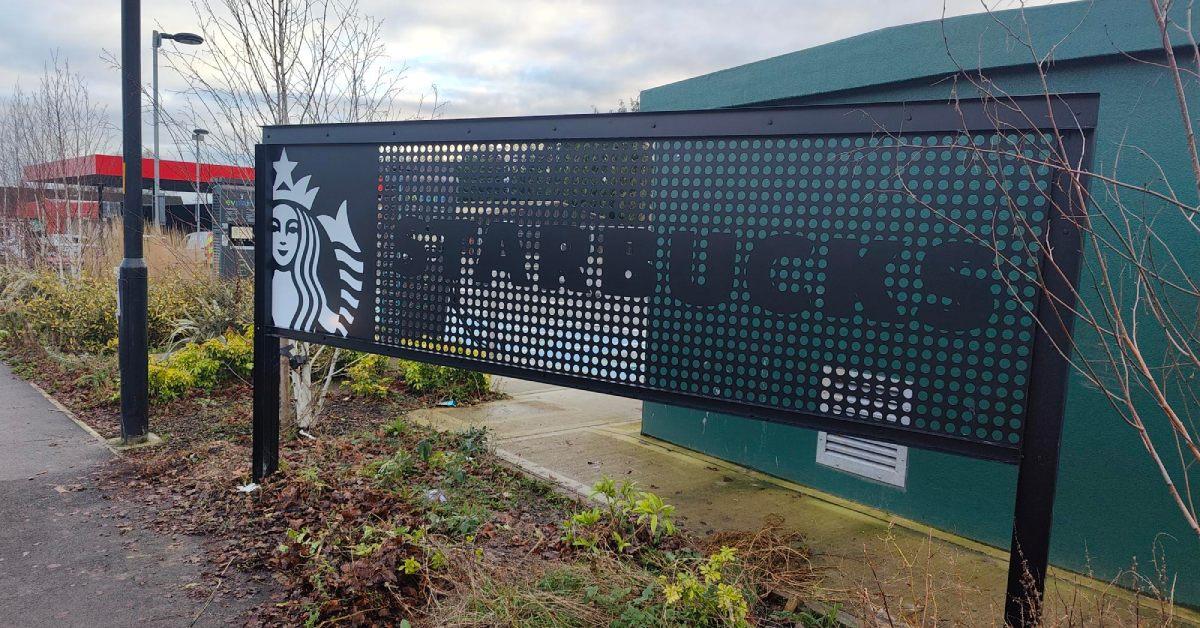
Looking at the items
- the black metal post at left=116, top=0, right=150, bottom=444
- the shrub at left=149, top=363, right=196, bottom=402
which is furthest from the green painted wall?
the shrub at left=149, top=363, right=196, bottom=402

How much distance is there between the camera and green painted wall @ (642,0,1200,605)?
405 cm

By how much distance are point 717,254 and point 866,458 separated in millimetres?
2671

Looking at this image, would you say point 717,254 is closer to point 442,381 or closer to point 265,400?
point 265,400

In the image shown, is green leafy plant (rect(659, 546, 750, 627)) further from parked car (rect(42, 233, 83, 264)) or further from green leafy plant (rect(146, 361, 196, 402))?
parked car (rect(42, 233, 83, 264))

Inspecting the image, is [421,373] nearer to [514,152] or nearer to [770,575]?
[514,152]

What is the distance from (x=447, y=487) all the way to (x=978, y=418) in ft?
11.3

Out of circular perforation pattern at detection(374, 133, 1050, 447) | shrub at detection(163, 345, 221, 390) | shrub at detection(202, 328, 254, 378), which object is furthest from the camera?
shrub at detection(202, 328, 254, 378)

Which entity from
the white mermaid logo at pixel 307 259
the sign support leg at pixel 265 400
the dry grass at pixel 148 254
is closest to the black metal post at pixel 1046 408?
the white mermaid logo at pixel 307 259

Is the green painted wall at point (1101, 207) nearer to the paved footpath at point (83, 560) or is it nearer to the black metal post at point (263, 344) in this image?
the black metal post at point (263, 344)

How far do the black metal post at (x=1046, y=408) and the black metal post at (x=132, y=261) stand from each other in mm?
6410

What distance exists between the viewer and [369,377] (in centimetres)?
840

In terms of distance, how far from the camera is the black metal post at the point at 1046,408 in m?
2.68

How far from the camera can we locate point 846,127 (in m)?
3.11

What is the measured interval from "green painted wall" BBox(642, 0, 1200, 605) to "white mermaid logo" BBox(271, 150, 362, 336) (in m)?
3.49
